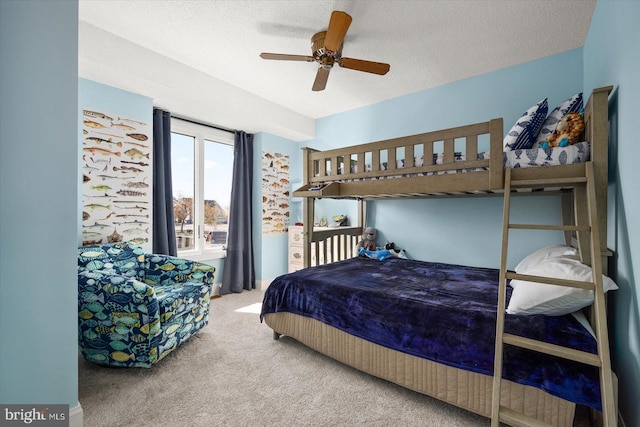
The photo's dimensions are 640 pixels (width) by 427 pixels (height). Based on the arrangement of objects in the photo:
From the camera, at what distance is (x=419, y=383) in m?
1.77

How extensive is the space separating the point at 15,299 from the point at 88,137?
6.78 ft

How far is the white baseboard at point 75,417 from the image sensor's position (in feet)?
4.81

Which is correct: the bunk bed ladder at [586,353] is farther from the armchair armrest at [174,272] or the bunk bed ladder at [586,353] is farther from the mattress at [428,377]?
the armchair armrest at [174,272]

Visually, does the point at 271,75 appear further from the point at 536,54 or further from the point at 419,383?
the point at 419,383

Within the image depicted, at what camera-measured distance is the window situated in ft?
12.7

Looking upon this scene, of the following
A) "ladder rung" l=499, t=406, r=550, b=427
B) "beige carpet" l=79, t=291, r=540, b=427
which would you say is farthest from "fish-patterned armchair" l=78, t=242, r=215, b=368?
"ladder rung" l=499, t=406, r=550, b=427

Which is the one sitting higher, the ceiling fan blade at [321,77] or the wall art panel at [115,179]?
the ceiling fan blade at [321,77]

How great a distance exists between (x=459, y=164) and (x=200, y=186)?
3341mm

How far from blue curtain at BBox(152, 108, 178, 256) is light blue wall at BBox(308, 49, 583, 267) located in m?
2.55

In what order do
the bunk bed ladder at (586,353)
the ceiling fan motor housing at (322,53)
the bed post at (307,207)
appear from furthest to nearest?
the bed post at (307,207) → the ceiling fan motor housing at (322,53) → the bunk bed ladder at (586,353)

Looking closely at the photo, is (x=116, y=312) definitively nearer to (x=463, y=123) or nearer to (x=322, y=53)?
(x=322, y=53)

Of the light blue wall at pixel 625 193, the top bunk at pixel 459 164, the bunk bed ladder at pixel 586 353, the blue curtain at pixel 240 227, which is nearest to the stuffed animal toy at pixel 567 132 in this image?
the top bunk at pixel 459 164

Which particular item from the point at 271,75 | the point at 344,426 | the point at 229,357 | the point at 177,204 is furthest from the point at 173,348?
the point at 271,75

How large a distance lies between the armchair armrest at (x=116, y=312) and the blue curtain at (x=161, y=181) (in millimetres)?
1411
